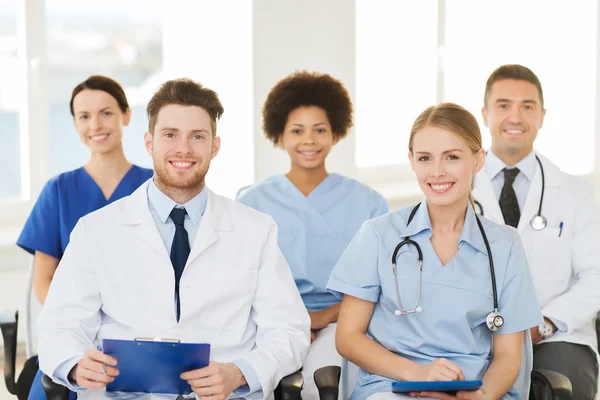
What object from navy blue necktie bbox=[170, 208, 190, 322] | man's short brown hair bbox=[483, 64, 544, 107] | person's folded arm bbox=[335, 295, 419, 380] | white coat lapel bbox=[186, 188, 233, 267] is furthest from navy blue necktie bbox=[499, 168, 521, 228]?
navy blue necktie bbox=[170, 208, 190, 322]

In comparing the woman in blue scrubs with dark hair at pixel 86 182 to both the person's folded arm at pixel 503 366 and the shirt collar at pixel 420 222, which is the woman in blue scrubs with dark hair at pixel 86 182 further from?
the person's folded arm at pixel 503 366

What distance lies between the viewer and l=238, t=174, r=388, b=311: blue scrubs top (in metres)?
2.82

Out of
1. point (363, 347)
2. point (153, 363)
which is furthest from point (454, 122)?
point (153, 363)

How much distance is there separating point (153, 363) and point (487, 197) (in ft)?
4.67

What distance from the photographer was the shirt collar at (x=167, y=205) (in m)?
2.14

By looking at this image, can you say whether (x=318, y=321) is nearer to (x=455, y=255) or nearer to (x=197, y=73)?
(x=455, y=255)

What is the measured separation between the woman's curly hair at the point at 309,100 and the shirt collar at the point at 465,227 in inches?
40.1

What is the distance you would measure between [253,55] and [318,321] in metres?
1.91

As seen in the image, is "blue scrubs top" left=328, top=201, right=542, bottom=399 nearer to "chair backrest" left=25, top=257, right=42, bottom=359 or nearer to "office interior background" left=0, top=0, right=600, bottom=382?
"chair backrest" left=25, top=257, right=42, bottom=359

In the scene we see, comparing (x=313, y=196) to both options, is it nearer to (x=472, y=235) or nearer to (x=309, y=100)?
(x=309, y=100)

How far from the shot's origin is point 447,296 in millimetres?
2047

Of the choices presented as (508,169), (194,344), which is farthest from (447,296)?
(508,169)

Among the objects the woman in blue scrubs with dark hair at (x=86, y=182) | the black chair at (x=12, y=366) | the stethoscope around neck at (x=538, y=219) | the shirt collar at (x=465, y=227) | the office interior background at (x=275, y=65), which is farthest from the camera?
the office interior background at (x=275, y=65)

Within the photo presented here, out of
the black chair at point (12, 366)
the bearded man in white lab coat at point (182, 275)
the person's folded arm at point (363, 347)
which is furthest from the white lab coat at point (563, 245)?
the black chair at point (12, 366)
